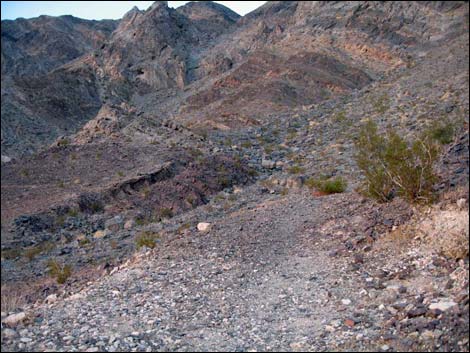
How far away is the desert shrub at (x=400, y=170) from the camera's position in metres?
8.57

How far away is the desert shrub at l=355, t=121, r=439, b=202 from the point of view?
8.57m

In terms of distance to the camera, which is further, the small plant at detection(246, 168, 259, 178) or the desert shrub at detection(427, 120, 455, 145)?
the small plant at detection(246, 168, 259, 178)

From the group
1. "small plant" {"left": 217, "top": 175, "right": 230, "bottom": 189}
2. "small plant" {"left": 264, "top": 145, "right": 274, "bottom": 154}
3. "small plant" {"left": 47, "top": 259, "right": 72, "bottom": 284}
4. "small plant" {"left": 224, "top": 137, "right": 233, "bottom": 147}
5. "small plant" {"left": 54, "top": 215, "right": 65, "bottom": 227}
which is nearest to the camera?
"small plant" {"left": 47, "top": 259, "right": 72, "bottom": 284}

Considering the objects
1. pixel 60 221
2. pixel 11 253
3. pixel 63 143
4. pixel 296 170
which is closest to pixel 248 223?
pixel 60 221

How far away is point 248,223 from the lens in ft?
32.6

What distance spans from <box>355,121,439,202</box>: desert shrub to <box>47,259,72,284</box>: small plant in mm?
4909

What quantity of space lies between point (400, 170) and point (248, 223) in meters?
2.70

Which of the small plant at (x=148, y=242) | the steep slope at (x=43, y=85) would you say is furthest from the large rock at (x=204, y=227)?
the steep slope at (x=43, y=85)

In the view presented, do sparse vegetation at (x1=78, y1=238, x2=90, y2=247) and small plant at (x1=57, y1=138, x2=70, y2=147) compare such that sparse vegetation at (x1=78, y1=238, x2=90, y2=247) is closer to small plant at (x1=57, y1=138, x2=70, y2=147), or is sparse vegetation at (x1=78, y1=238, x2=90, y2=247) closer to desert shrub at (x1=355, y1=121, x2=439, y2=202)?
desert shrub at (x1=355, y1=121, x2=439, y2=202)

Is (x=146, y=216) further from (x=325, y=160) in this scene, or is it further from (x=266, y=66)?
(x=266, y=66)

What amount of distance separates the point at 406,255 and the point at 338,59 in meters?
32.6

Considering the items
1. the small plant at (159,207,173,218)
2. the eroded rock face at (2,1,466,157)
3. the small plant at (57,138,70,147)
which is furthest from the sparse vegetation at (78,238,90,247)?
the eroded rock face at (2,1,466,157)

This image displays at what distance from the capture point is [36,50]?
208ft

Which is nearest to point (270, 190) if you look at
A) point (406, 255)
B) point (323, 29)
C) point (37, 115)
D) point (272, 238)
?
point (272, 238)
